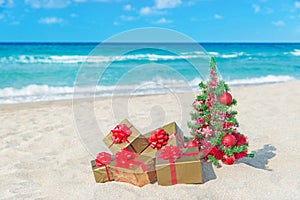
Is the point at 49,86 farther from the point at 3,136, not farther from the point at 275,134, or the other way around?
the point at 275,134

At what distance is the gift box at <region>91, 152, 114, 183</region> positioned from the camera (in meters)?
2.56

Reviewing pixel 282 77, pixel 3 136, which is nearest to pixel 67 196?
pixel 3 136

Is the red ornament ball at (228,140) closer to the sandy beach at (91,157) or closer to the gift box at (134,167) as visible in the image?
the sandy beach at (91,157)

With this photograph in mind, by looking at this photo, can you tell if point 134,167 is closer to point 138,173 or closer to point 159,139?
point 138,173

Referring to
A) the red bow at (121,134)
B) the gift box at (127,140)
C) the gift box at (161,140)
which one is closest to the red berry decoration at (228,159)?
the gift box at (161,140)

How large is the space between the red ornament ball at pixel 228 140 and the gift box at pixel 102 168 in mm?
920

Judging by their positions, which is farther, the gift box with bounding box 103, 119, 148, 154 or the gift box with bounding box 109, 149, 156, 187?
the gift box with bounding box 103, 119, 148, 154

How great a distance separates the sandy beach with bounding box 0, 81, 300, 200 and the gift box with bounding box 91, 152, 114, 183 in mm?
55

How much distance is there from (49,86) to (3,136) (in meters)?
6.64

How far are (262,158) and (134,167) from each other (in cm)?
145

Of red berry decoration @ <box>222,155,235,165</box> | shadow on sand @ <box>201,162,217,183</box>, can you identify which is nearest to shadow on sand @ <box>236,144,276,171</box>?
red berry decoration @ <box>222,155,235,165</box>

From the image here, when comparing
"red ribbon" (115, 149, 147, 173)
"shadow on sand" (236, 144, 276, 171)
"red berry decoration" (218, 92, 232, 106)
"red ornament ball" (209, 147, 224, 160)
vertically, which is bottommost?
"shadow on sand" (236, 144, 276, 171)

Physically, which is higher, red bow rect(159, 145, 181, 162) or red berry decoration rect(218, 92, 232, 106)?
red berry decoration rect(218, 92, 232, 106)

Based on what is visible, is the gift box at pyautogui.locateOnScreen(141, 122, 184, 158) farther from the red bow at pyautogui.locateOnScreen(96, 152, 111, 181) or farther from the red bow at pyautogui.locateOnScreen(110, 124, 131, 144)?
the red bow at pyautogui.locateOnScreen(96, 152, 111, 181)
